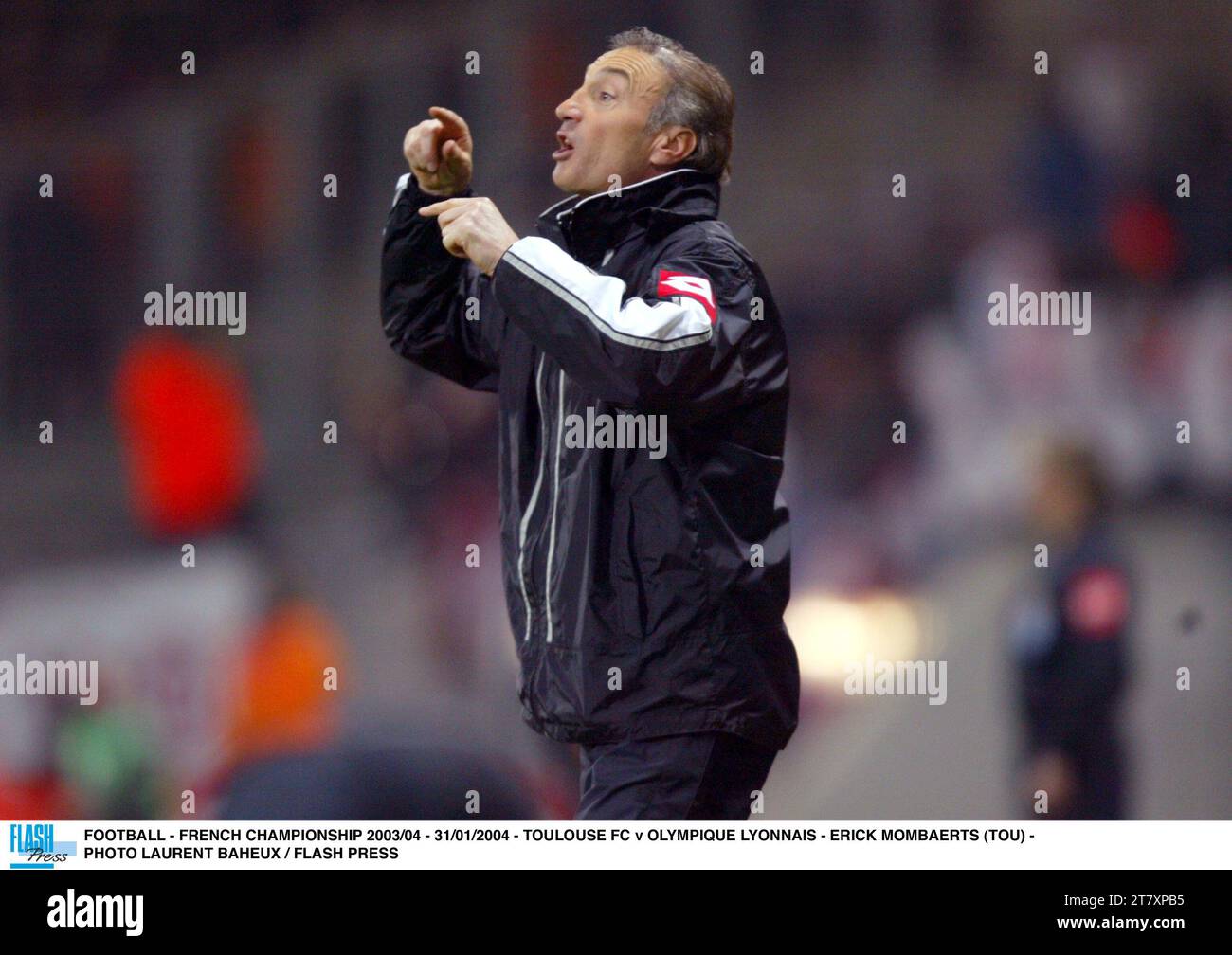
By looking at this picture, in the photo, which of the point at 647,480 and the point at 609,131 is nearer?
the point at 647,480

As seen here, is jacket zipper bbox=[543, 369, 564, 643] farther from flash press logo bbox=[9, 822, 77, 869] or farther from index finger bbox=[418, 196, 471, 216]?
flash press logo bbox=[9, 822, 77, 869]

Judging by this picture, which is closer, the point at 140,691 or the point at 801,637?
the point at 801,637

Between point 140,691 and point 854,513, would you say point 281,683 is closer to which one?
point 140,691

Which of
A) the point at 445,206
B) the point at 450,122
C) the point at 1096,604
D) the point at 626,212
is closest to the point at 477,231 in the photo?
the point at 445,206

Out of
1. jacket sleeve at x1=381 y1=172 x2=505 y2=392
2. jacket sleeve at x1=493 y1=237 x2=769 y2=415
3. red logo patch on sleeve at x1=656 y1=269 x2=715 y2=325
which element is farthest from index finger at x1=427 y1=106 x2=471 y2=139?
red logo patch on sleeve at x1=656 y1=269 x2=715 y2=325

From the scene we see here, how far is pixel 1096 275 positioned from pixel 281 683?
231 centimetres

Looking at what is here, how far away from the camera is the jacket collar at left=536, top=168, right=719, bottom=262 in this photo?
223 cm

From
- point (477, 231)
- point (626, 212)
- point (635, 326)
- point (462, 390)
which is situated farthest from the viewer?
point (462, 390)

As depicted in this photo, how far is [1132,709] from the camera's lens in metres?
3.58

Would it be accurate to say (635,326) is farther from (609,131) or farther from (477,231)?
(609,131)

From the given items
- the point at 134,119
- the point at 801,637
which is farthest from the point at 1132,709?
the point at 134,119

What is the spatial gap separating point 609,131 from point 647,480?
0.51 m

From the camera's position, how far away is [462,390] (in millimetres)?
4312
